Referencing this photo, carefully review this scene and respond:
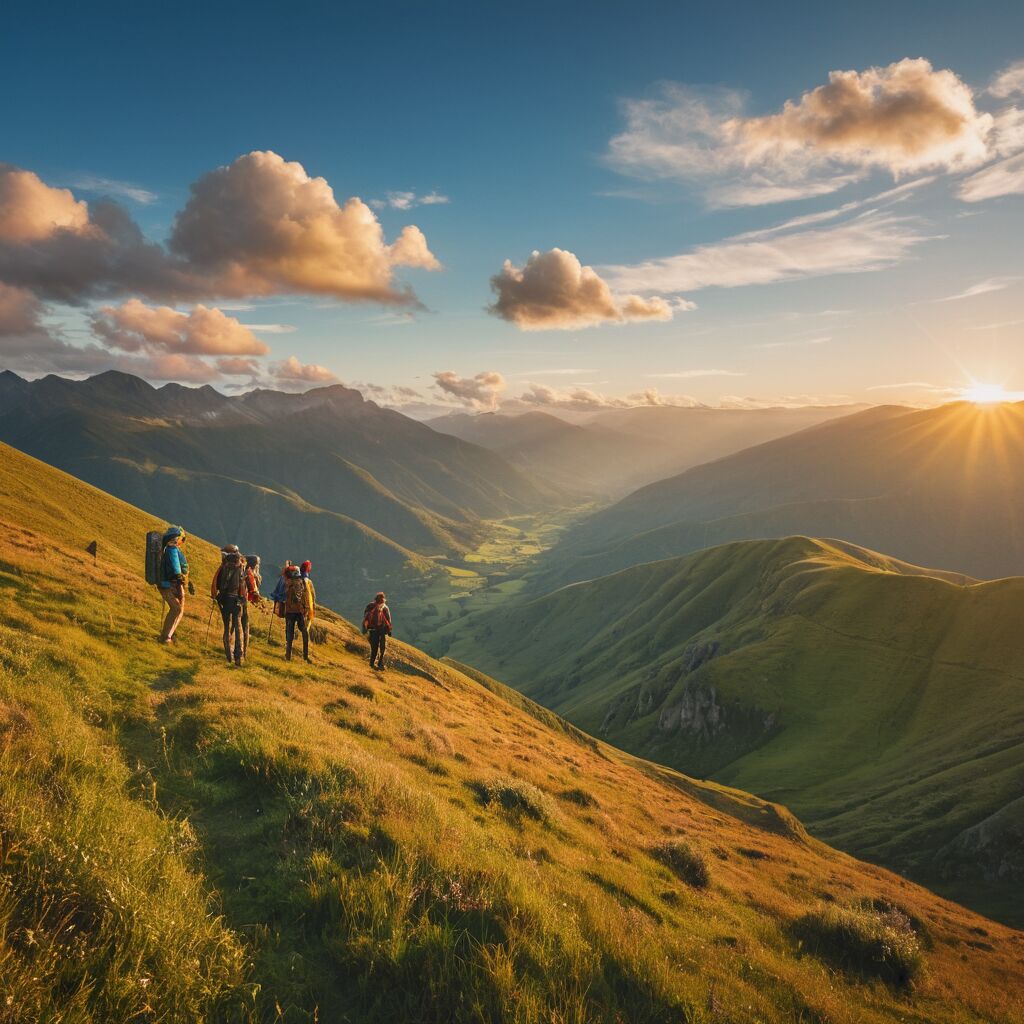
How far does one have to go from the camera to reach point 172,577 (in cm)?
1991

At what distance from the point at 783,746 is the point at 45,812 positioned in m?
128

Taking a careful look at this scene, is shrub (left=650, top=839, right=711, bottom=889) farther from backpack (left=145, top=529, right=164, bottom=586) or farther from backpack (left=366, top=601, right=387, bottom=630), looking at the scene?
backpack (left=145, top=529, right=164, bottom=586)

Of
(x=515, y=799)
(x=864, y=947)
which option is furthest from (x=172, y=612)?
(x=864, y=947)

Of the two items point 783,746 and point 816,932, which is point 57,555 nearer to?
point 816,932

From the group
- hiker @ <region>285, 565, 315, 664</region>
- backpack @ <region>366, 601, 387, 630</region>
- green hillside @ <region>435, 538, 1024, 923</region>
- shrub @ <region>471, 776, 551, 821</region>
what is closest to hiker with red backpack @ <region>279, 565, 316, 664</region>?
hiker @ <region>285, 565, 315, 664</region>

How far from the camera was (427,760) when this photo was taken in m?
16.0

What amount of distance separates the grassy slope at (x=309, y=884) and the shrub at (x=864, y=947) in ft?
1.14

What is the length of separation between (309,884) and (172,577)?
16071 mm

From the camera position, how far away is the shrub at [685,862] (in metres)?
15.7

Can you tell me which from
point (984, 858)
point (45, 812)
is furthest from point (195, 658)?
point (984, 858)

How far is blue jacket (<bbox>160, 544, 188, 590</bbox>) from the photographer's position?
19.8 meters

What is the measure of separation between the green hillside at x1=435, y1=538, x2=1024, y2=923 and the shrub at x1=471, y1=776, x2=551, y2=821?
77173 mm

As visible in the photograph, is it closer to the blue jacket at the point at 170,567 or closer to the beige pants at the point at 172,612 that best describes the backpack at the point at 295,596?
the beige pants at the point at 172,612

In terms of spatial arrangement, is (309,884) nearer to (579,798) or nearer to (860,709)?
(579,798)
